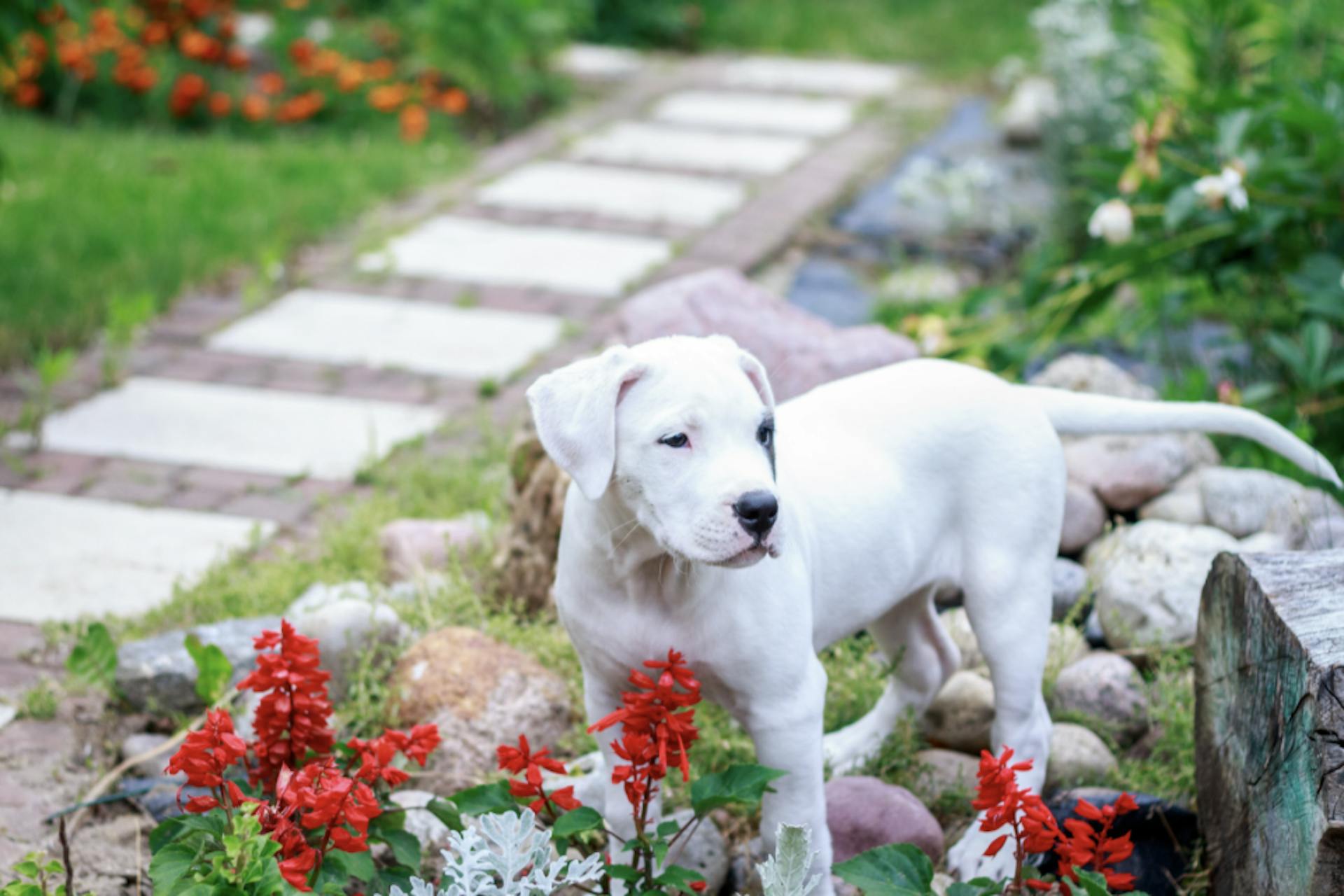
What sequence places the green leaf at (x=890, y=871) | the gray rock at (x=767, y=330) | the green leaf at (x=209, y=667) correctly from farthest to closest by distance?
the gray rock at (x=767, y=330) < the green leaf at (x=209, y=667) < the green leaf at (x=890, y=871)

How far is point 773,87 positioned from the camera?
9672 mm

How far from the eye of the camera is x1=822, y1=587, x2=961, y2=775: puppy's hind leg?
3309 millimetres

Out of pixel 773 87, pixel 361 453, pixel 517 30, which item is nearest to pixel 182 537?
pixel 361 453

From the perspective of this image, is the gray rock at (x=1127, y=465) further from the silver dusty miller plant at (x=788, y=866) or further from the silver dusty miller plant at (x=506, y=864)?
the silver dusty miller plant at (x=506, y=864)

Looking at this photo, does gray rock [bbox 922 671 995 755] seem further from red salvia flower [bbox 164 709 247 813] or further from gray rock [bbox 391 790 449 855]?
red salvia flower [bbox 164 709 247 813]

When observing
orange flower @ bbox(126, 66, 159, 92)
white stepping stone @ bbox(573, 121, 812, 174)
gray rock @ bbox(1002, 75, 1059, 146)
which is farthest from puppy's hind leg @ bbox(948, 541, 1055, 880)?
orange flower @ bbox(126, 66, 159, 92)

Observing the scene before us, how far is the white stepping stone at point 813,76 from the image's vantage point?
9.70 meters

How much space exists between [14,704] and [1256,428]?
283cm

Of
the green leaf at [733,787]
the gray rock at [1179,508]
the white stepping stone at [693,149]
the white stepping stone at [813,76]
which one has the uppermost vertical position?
the green leaf at [733,787]

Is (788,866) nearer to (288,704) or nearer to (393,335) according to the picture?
(288,704)

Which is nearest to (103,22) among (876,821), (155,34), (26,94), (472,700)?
(155,34)

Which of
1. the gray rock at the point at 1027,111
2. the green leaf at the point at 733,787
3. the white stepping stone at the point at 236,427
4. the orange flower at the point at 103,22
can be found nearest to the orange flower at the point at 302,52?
the orange flower at the point at 103,22

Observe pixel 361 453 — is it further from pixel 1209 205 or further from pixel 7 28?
pixel 1209 205

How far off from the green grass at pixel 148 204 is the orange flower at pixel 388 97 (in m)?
0.26
